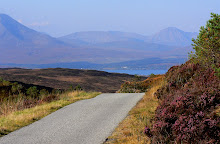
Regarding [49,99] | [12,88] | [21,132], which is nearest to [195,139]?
[21,132]

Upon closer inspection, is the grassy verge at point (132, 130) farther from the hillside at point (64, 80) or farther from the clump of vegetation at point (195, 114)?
the hillside at point (64, 80)

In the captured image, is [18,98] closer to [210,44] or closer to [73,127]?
[73,127]

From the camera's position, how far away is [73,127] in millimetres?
11148

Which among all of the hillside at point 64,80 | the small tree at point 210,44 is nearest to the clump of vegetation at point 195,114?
the small tree at point 210,44

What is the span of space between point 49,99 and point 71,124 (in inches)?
329

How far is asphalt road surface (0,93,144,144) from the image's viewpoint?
9.48 meters

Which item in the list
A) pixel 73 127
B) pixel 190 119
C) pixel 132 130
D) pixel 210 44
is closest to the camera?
pixel 190 119

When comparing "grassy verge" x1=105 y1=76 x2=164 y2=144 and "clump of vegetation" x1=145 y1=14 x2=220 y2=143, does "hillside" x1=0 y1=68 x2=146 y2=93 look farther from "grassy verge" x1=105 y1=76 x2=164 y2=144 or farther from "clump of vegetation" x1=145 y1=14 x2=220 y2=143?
"clump of vegetation" x1=145 y1=14 x2=220 y2=143

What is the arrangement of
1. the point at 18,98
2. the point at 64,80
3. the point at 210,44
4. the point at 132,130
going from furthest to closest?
the point at 64,80
the point at 18,98
the point at 210,44
the point at 132,130

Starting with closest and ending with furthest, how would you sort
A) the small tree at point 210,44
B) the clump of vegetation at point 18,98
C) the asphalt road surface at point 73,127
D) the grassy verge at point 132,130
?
1. the grassy verge at point 132,130
2. the asphalt road surface at point 73,127
3. the small tree at point 210,44
4. the clump of vegetation at point 18,98

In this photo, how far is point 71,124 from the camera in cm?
1171

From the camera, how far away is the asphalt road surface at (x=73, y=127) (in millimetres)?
9477

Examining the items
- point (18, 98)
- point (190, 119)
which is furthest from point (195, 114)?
point (18, 98)

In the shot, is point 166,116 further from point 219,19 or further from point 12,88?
point 12,88
